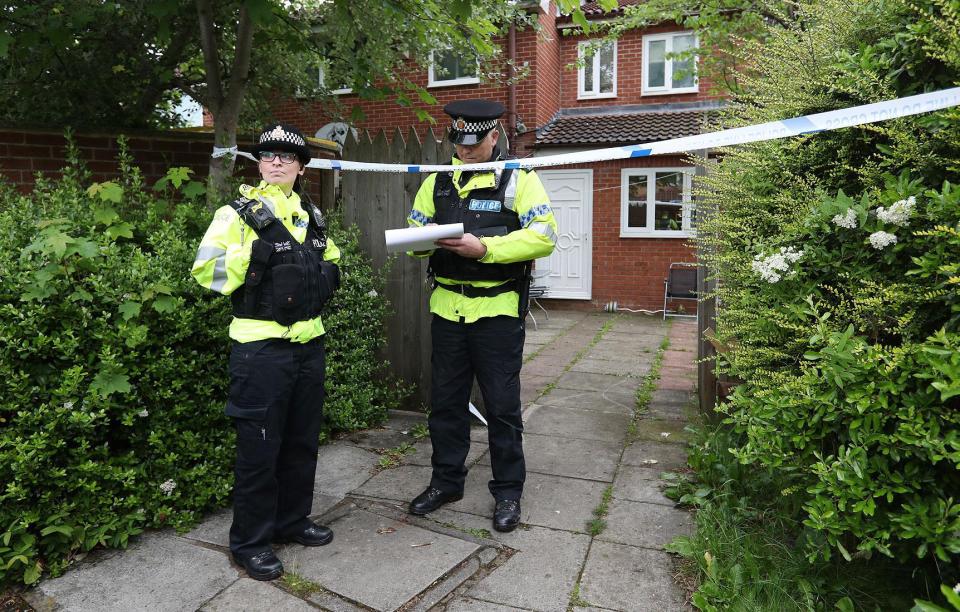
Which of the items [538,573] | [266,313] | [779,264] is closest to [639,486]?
[538,573]

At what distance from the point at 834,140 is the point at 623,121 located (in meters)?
10.2

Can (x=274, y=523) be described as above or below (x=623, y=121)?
below

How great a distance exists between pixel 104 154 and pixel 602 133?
8.99 meters

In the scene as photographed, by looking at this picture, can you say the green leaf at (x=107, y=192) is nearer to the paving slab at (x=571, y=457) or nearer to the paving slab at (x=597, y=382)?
the paving slab at (x=571, y=457)

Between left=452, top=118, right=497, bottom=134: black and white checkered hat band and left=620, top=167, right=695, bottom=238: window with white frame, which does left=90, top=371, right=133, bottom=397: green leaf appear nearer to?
left=452, top=118, right=497, bottom=134: black and white checkered hat band

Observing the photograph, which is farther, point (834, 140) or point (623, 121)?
point (623, 121)

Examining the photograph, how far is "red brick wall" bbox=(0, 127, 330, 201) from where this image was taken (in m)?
4.75

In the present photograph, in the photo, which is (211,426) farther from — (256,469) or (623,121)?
(623,121)

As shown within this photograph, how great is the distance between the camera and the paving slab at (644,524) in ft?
10.7

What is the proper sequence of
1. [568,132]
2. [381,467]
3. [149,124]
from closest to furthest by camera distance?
[381,467], [149,124], [568,132]

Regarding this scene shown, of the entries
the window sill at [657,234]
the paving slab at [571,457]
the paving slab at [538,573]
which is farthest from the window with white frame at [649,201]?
the paving slab at [538,573]

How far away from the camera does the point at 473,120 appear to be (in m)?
3.50

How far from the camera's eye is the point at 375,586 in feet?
9.25

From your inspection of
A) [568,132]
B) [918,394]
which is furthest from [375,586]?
[568,132]
